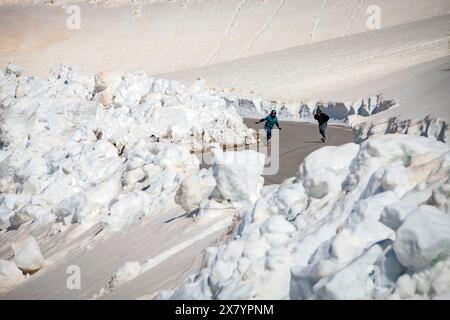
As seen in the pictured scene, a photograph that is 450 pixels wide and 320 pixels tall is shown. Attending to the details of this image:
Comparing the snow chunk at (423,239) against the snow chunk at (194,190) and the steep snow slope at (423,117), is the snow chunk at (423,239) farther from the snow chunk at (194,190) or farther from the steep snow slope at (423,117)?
the snow chunk at (194,190)

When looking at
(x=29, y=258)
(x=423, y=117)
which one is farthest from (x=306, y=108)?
(x=423, y=117)

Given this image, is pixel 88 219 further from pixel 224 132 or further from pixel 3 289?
Result: pixel 224 132

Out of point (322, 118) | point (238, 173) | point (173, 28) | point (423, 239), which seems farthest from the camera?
point (173, 28)

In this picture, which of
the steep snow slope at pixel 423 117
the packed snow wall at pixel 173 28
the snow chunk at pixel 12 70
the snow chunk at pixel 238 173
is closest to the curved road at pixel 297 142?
the snow chunk at pixel 238 173

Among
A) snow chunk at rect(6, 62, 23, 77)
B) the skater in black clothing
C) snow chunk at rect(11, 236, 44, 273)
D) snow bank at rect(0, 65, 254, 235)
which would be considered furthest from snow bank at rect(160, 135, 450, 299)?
snow chunk at rect(6, 62, 23, 77)

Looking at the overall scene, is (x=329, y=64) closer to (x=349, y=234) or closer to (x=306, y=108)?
(x=306, y=108)
